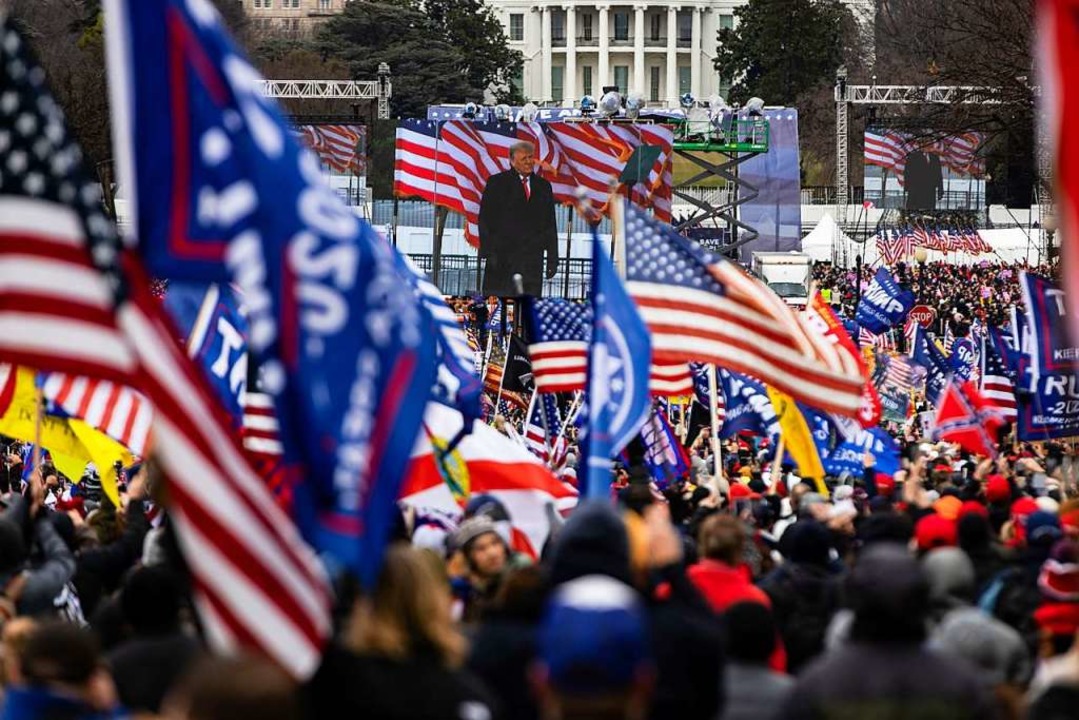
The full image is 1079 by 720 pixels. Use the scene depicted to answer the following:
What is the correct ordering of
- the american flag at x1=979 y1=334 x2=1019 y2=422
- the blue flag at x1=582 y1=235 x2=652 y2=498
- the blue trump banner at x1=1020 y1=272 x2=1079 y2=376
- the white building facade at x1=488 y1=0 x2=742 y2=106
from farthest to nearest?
the white building facade at x1=488 y1=0 x2=742 y2=106 < the american flag at x1=979 y1=334 x2=1019 y2=422 < the blue trump banner at x1=1020 y1=272 x2=1079 y2=376 < the blue flag at x1=582 y1=235 x2=652 y2=498

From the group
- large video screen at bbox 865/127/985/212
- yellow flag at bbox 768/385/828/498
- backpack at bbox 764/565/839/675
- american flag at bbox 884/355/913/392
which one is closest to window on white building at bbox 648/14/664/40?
large video screen at bbox 865/127/985/212

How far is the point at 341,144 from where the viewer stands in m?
64.3

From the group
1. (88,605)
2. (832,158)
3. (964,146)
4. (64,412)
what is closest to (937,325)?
(964,146)

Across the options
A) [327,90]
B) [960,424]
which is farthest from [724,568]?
[327,90]

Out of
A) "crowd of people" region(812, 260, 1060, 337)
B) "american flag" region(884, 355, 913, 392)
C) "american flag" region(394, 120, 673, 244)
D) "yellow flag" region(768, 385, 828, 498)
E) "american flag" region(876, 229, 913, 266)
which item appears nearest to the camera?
"yellow flag" region(768, 385, 828, 498)

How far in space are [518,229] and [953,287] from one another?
69.0ft

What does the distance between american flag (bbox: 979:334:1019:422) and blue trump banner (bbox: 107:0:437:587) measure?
14516 millimetres

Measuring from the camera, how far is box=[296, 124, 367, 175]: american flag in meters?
64.2

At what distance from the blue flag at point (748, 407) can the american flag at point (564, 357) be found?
72cm

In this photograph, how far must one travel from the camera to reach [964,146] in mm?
69500

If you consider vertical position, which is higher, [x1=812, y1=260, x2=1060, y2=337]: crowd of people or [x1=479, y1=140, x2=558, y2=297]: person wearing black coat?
[x1=479, y1=140, x2=558, y2=297]: person wearing black coat

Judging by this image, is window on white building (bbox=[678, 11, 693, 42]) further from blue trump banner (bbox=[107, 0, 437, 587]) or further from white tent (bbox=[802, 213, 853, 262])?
blue trump banner (bbox=[107, 0, 437, 587])

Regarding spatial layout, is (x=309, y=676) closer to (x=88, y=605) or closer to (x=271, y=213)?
(x=271, y=213)

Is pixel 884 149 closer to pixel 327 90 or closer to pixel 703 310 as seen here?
pixel 327 90
